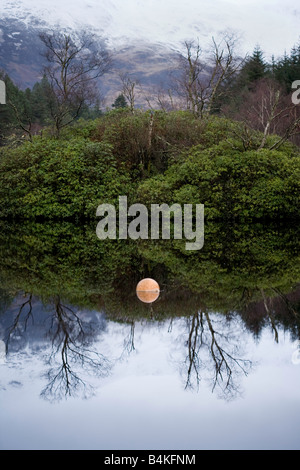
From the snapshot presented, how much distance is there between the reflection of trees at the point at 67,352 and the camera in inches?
168

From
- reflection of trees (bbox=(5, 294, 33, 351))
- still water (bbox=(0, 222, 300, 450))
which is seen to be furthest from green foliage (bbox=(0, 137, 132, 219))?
reflection of trees (bbox=(5, 294, 33, 351))

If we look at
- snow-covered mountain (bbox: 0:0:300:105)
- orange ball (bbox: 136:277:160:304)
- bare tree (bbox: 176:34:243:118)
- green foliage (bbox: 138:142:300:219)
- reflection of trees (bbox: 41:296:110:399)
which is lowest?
reflection of trees (bbox: 41:296:110:399)

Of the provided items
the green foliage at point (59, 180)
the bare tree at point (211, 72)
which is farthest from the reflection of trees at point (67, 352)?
the bare tree at point (211, 72)

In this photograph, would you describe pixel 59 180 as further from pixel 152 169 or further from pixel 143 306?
pixel 143 306

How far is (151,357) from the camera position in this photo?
494 centimetres

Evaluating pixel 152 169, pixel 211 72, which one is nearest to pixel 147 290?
pixel 152 169

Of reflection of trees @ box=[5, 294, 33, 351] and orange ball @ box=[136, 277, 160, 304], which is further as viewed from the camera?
orange ball @ box=[136, 277, 160, 304]

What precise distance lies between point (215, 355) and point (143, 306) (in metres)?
1.78

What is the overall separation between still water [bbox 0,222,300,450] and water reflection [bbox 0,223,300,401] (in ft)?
→ 0.06

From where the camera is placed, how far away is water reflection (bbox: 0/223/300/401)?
4719mm

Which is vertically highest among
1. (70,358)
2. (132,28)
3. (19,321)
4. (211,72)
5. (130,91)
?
(132,28)

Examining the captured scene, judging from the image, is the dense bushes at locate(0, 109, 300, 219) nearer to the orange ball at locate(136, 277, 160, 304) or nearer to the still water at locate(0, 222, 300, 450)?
the still water at locate(0, 222, 300, 450)

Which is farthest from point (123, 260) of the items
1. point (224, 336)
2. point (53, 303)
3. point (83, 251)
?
point (224, 336)

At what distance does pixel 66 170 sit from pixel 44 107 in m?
36.5
